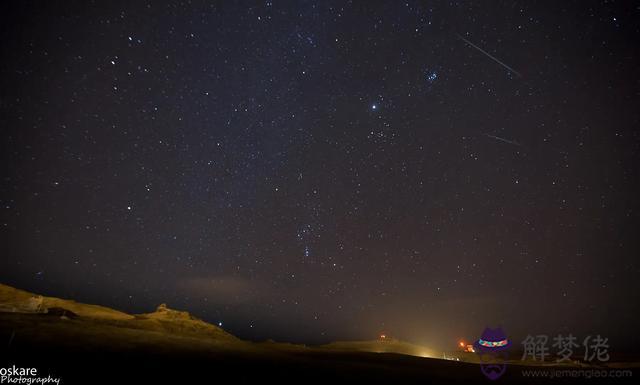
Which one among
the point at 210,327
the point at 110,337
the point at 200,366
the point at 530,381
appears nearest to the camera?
the point at 200,366

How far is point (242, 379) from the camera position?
9344mm

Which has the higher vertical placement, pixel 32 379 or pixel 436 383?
pixel 32 379

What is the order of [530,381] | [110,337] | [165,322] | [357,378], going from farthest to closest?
[165,322]
[530,381]
[110,337]
[357,378]

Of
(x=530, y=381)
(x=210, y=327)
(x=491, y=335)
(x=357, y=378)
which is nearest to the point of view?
(x=357, y=378)

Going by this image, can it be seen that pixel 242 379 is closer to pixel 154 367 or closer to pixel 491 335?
pixel 154 367

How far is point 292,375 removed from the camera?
422 inches

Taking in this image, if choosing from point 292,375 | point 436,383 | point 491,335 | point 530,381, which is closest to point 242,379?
point 292,375

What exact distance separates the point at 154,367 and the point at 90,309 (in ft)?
74.3

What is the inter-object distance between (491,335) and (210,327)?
1001 inches

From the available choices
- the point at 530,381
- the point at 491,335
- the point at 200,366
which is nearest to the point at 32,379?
the point at 200,366

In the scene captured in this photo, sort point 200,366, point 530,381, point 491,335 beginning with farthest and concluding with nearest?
point 491,335 < point 530,381 < point 200,366

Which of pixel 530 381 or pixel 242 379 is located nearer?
pixel 242 379

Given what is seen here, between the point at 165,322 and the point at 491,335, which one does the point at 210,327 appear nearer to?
the point at 165,322

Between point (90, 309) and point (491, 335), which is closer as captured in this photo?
point (491, 335)
